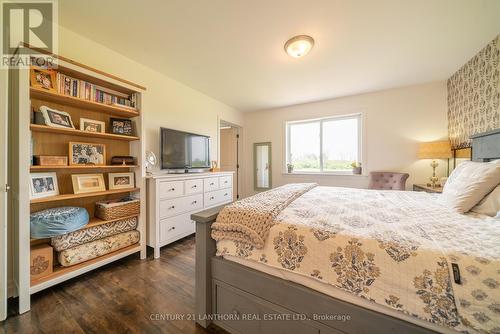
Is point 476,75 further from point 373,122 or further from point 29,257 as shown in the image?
point 29,257

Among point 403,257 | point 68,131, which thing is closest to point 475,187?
point 403,257

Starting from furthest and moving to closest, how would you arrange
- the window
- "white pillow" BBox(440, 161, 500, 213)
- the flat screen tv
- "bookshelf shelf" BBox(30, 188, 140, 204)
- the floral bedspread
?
the window
the flat screen tv
"bookshelf shelf" BBox(30, 188, 140, 204)
"white pillow" BBox(440, 161, 500, 213)
the floral bedspread

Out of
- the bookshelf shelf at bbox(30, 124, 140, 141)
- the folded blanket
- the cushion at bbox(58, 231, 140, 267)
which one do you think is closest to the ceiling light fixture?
the folded blanket

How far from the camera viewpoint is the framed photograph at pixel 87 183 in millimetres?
1806

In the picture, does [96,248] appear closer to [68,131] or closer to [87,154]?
[87,154]

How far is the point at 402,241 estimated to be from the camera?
0.83 m

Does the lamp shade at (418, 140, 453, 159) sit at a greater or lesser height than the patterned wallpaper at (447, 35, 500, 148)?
lesser

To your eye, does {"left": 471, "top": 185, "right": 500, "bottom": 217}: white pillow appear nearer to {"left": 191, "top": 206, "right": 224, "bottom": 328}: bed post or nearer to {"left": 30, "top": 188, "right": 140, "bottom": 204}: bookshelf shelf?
{"left": 191, "top": 206, "right": 224, "bottom": 328}: bed post

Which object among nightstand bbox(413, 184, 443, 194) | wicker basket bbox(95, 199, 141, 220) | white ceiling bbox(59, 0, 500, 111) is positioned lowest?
wicker basket bbox(95, 199, 141, 220)

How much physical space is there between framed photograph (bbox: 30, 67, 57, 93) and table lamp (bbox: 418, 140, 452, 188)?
15.2 feet

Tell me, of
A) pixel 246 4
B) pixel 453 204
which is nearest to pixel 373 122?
pixel 453 204

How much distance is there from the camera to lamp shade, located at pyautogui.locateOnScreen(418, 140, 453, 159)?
271 cm

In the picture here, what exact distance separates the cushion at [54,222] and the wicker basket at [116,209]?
0.23 m
